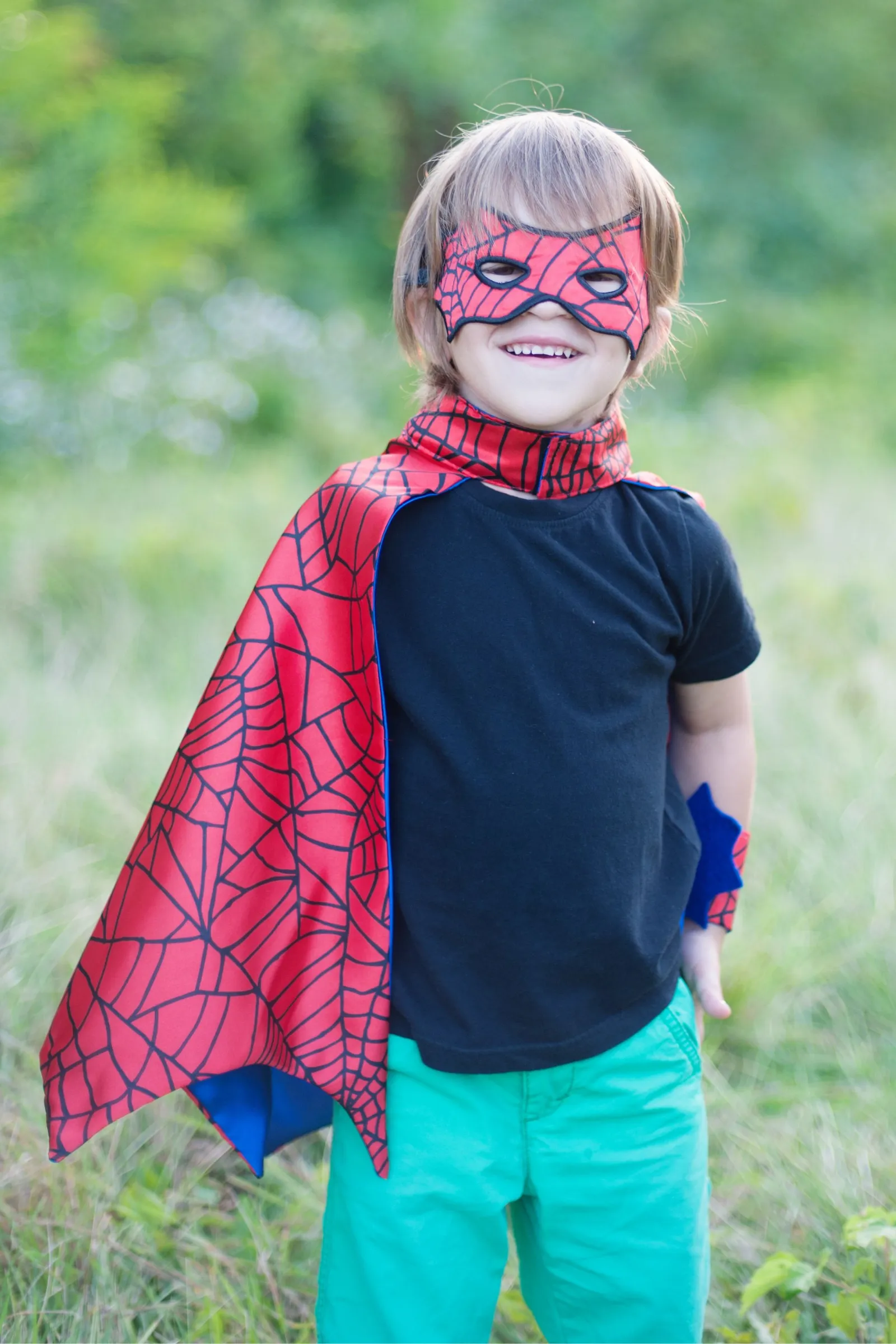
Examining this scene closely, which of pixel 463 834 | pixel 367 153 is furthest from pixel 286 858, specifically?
pixel 367 153

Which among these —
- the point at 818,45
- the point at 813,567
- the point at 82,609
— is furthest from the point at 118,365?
the point at 818,45

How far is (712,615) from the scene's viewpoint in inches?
60.1

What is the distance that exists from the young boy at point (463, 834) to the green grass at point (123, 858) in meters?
0.56

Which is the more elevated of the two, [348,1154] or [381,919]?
[381,919]

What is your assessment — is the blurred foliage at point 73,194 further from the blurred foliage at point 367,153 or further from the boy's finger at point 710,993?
the boy's finger at point 710,993

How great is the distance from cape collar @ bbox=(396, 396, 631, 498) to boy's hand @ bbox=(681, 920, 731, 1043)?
28.2 inches

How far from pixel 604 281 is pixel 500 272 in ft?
0.44

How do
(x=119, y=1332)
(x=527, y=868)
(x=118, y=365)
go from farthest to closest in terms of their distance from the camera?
(x=118, y=365)
(x=119, y=1332)
(x=527, y=868)

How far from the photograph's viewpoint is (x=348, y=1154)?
1.47 meters

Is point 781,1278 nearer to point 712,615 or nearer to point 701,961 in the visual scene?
point 701,961

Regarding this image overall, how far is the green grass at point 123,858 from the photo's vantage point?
1917 mm

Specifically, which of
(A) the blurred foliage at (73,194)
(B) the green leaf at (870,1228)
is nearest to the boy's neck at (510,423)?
(B) the green leaf at (870,1228)

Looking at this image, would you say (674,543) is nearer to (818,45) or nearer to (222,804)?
(222,804)

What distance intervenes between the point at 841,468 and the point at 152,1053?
6.23 metres
